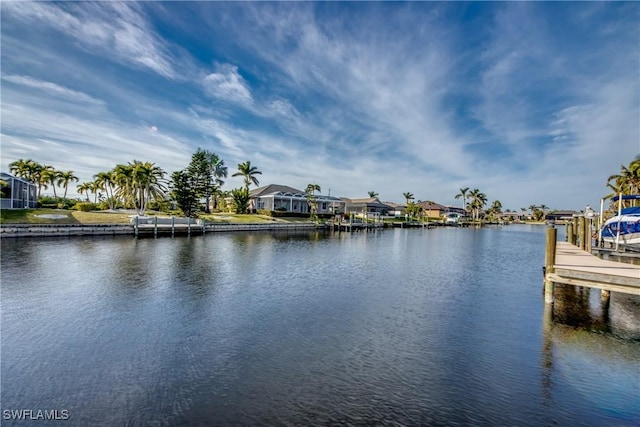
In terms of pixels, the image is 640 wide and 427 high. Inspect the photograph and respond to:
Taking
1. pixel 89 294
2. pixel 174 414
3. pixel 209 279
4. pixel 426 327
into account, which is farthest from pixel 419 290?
pixel 89 294

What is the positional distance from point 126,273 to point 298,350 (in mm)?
14657

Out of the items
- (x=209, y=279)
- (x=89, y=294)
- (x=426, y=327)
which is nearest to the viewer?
(x=426, y=327)

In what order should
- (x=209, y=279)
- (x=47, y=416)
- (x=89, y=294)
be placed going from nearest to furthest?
(x=47, y=416)
(x=89, y=294)
(x=209, y=279)

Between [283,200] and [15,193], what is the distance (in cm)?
4433

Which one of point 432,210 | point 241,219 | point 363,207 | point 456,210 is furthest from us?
point 456,210

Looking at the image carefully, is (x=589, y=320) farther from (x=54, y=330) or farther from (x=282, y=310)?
(x=54, y=330)

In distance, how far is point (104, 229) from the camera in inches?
1507

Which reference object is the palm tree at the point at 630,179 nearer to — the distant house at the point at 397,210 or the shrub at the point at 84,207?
the distant house at the point at 397,210

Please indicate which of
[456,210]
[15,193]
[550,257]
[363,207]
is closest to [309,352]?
[550,257]

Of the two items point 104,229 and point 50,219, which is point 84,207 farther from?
point 104,229

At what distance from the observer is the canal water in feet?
21.5

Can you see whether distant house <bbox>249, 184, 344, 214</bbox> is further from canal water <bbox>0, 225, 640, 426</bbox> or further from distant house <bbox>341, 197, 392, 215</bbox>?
canal water <bbox>0, 225, 640, 426</bbox>

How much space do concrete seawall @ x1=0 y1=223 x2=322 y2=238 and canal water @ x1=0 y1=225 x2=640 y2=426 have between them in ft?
69.5

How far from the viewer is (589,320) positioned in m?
12.0
